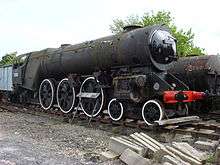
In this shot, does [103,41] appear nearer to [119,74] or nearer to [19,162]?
[119,74]

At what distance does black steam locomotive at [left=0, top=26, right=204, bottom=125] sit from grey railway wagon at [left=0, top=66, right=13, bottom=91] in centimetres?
376

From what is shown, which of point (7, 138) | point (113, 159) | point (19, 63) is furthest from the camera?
point (19, 63)

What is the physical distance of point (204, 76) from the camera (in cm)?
1282

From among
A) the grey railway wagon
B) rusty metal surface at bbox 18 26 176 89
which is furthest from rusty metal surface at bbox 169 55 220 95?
the grey railway wagon

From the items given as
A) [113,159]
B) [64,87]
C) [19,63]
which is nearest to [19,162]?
[113,159]

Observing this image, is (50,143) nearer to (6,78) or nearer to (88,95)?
(88,95)

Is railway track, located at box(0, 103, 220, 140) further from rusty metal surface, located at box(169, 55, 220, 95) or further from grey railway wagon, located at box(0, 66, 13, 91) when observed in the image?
grey railway wagon, located at box(0, 66, 13, 91)

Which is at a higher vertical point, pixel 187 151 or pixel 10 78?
pixel 10 78

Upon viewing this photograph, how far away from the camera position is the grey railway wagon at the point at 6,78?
1797cm

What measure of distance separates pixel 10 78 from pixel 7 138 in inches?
376

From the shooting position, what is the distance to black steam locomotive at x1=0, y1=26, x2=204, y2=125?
10391 mm

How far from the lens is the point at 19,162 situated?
252 inches

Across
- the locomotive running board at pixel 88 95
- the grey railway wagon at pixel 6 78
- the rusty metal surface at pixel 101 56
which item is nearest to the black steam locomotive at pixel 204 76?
the rusty metal surface at pixel 101 56

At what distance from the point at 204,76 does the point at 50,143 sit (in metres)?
6.47
